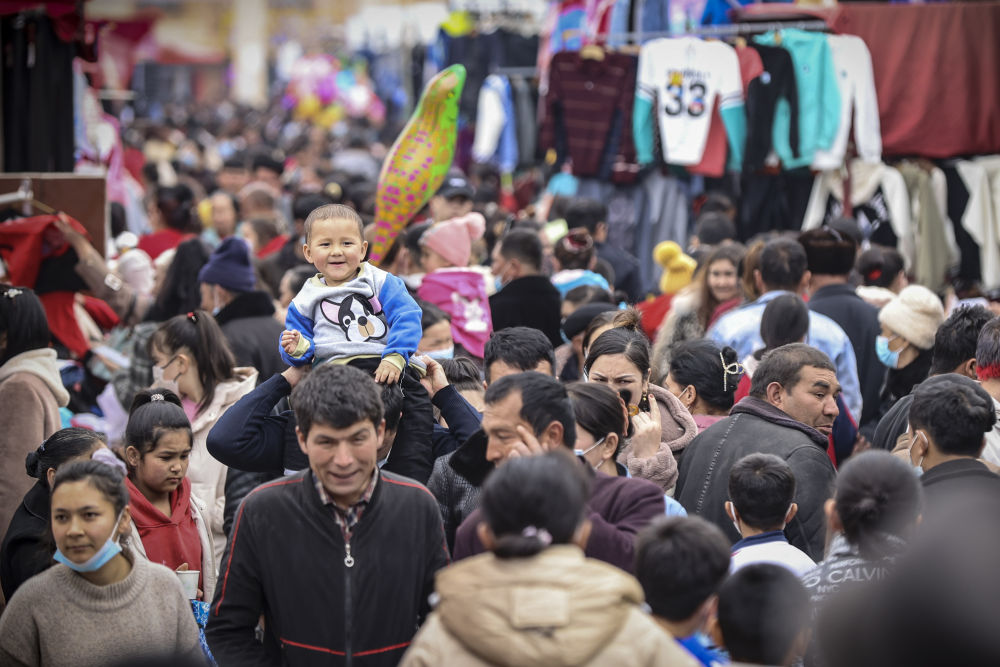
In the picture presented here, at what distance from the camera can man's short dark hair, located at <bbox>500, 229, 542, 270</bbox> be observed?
6.65m

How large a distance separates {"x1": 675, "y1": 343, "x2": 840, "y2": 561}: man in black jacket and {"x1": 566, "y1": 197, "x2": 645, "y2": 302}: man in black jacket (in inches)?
154

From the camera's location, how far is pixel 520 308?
6250 millimetres

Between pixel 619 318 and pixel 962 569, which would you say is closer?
pixel 962 569

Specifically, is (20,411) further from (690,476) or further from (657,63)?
(657,63)

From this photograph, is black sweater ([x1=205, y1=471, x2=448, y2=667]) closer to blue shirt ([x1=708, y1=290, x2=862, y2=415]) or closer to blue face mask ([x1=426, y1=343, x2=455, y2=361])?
blue face mask ([x1=426, y1=343, x2=455, y2=361])

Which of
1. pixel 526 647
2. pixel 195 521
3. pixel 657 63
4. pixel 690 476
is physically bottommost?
pixel 195 521

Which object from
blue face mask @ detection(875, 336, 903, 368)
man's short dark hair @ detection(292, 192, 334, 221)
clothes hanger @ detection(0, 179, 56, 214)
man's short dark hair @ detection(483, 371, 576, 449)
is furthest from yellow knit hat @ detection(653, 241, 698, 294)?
man's short dark hair @ detection(483, 371, 576, 449)

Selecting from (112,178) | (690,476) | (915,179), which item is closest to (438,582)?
(690,476)

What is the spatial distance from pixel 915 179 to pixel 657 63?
2345 mm

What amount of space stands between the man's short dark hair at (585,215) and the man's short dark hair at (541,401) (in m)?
5.16

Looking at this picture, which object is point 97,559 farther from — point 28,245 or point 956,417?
point 28,245

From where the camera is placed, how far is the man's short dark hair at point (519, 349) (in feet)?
14.9

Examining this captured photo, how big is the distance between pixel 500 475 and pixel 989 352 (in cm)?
276

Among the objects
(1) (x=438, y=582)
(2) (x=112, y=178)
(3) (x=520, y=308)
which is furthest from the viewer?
(2) (x=112, y=178)
